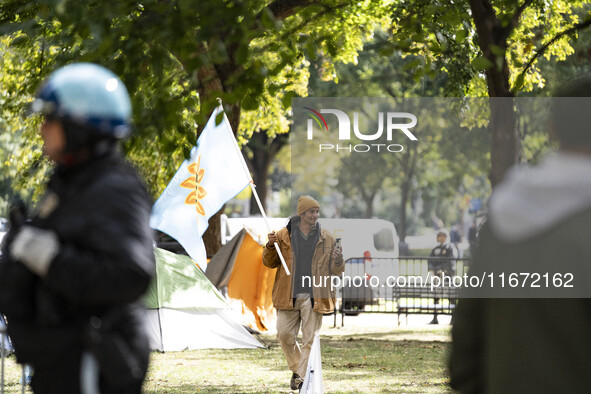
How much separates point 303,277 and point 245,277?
7205mm

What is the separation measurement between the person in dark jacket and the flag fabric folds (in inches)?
359

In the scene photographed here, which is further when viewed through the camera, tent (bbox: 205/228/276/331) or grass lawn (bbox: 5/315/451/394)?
tent (bbox: 205/228/276/331)

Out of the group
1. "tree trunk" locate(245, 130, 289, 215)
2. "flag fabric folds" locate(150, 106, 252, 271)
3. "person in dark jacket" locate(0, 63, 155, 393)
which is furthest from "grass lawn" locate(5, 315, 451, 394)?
"tree trunk" locate(245, 130, 289, 215)

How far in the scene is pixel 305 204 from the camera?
9.34 meters

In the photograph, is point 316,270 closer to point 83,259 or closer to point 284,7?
point 83,259

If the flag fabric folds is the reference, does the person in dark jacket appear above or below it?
below

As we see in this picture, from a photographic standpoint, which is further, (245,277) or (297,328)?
(245,277)

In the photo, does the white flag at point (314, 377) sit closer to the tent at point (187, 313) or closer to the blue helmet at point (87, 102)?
the blue helmet at point (87, 102)

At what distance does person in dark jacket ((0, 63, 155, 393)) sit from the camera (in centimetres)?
278

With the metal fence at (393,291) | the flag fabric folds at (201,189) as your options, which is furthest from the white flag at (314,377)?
the metal fence at (393,291)

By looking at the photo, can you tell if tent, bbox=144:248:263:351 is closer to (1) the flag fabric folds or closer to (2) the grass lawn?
(2) the grass lawn

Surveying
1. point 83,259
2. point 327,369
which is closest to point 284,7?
point 327,369

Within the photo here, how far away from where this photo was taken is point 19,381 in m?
10.3

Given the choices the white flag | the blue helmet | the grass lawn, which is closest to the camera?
the blue helmet
